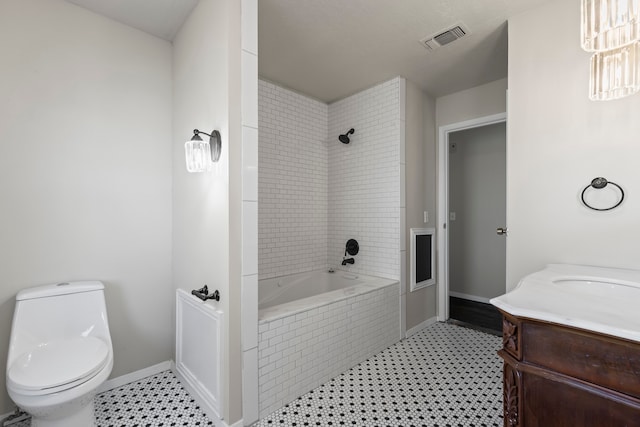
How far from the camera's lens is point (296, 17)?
78.3 inches

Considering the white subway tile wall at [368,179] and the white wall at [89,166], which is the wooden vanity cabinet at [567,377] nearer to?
the white subway tile wall at [368,179]

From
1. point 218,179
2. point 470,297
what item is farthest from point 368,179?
point 470,297

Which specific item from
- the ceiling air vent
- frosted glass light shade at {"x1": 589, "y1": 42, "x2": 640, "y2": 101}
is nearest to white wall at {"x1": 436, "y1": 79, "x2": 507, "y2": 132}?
the ceiling air vent

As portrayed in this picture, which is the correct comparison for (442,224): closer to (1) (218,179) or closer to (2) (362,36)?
(2) (362,36)

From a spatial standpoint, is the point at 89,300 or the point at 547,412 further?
the point at 89,300

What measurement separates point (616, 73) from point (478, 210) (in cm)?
329

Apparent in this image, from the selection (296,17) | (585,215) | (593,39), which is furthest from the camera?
(296,17)

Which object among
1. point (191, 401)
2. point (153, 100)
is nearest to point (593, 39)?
point (153, 100)

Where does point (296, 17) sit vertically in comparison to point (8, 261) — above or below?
above

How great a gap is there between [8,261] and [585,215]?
11.1ft

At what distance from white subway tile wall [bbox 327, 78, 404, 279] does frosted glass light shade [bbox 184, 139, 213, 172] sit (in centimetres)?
180

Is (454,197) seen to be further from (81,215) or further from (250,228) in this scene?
(81,215)

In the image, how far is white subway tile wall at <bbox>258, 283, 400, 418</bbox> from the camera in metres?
1.83

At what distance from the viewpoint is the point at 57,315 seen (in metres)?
1.77
